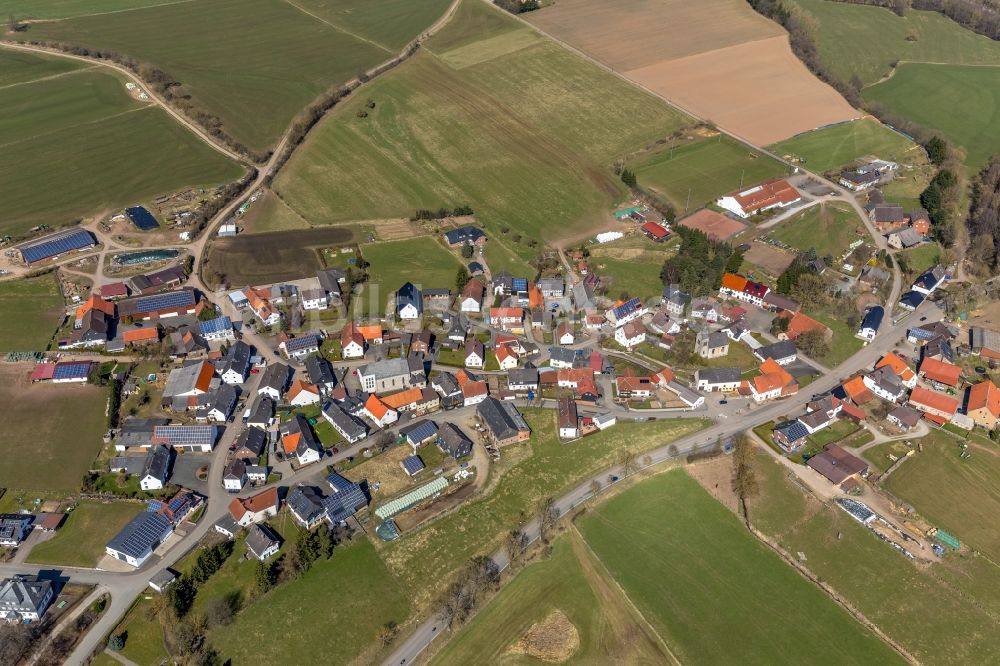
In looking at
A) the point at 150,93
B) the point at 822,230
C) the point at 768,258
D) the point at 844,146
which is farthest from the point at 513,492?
the point at 150,93

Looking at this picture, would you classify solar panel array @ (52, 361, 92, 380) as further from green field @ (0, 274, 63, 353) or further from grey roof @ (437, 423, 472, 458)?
grey roof @ (437, 423, 472, 458)

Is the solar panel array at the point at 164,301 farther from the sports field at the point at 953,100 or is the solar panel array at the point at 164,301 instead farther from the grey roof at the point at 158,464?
the sports field at the point at 953,100

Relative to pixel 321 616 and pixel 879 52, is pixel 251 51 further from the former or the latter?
pixel 879 52

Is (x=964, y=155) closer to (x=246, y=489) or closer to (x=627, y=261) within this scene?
(x=627, y=261)

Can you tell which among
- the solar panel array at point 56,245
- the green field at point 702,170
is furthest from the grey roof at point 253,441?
the green field at point 702,170

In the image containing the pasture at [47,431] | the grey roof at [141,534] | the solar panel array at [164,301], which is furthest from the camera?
the solar panel array at [164,301]

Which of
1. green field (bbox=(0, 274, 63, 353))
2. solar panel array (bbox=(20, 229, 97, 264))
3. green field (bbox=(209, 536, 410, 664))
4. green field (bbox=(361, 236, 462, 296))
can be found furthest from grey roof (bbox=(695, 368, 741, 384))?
solar panel array (bbox=(20, 229, 97, 264))
